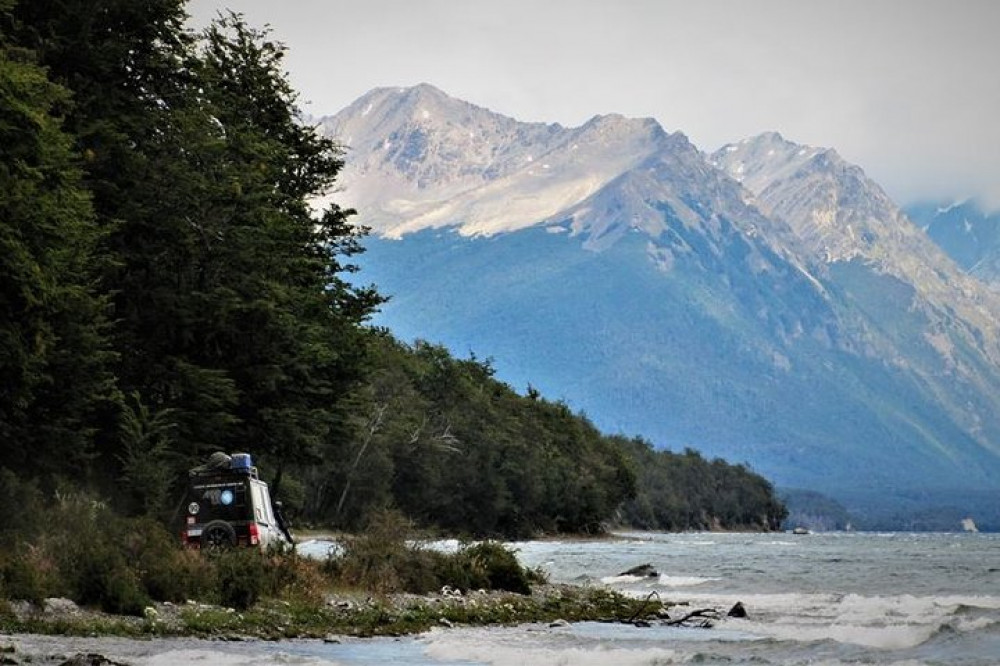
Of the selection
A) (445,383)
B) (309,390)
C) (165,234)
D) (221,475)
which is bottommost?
(221,475)

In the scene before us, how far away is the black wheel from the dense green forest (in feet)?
13.5

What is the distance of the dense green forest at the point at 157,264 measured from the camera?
33.5 m

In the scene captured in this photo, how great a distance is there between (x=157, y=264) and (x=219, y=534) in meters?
11.0

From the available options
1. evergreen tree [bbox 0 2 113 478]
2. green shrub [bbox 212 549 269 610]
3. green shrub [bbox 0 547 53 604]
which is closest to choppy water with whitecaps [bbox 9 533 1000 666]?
green shrub [bbox 0 547 53 604]

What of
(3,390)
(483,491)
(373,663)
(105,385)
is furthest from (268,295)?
(483,491)

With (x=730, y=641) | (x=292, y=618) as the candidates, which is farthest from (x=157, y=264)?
(x=730, y=641)

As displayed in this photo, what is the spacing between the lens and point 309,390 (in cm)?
4831

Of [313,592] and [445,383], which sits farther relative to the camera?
[445,383]

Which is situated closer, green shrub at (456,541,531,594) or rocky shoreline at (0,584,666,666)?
rocky shoreline at (0,584,666,666)

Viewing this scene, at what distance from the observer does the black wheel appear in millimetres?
35875

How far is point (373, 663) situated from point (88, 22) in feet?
76.6

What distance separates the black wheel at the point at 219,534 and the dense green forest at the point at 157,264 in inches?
162

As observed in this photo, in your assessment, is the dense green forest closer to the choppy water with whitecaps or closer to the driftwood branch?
the choppy water with whitecaps

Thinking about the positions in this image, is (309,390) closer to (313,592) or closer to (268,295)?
(268,295)
